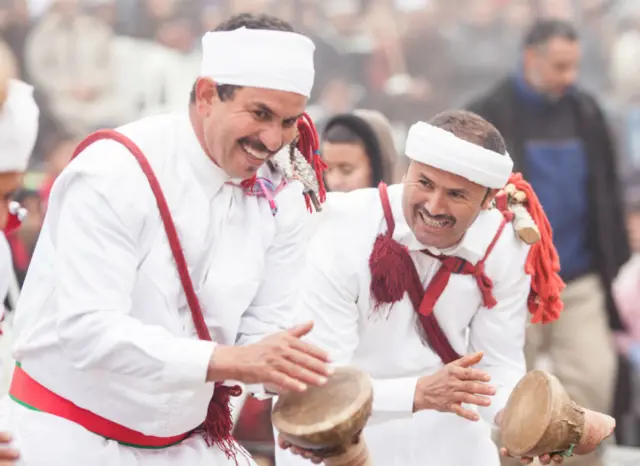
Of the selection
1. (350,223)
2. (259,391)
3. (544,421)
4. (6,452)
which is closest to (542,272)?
(350,223)

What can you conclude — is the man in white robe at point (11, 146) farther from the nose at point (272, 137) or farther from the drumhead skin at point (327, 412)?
the drumhead skin at point (327, 412)

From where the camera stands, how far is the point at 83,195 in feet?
9.39

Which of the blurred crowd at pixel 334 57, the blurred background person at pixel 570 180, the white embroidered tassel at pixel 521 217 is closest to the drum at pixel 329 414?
the white embroidered tassel at pixel 521 217

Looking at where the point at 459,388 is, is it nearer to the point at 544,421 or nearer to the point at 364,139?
the point at 544,421

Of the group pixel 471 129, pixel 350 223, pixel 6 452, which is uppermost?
pixel 471 129

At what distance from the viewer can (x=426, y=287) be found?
12.8 ft

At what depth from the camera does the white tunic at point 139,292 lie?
110 inches

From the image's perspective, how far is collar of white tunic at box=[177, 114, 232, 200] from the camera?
10.1 ft

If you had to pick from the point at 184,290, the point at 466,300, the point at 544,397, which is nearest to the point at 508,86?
the point at 466,300

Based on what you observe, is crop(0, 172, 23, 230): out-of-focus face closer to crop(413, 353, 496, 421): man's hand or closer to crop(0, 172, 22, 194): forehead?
crop(0, 172, 22, 194): forehead

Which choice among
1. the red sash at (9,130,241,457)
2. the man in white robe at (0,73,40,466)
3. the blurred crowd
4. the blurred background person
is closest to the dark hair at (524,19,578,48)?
the blurred background person

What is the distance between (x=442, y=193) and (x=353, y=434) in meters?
0.95

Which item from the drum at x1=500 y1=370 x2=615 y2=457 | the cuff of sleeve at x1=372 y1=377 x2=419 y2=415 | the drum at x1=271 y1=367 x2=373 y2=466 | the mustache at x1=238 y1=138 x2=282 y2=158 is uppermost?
the mustache at x1=238 y1=138 x2=282 y2=158

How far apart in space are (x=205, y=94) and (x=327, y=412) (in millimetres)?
A: 843
